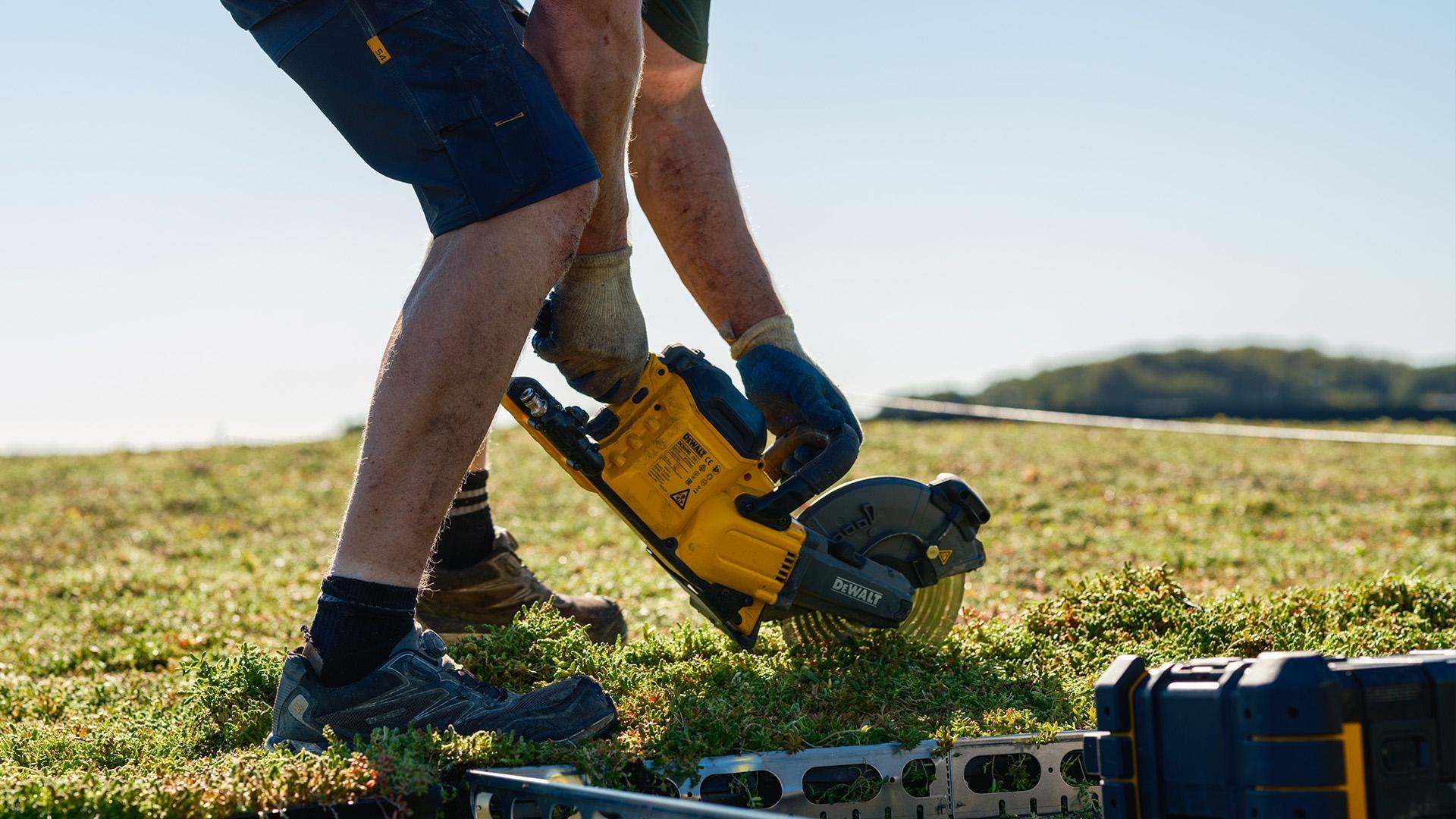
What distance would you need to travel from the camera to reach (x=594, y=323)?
2822mm

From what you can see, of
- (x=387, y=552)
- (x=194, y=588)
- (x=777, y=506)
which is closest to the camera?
(x=387, y=552)

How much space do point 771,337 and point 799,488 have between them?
→ 0.48 meters

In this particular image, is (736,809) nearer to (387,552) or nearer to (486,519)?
(387,552)

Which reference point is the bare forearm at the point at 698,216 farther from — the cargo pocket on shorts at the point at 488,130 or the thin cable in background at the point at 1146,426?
the thin cable in background at the point at 1146,426

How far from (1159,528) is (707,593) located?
5.07 meters

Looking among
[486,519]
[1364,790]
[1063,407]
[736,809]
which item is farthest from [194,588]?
[1063,407]

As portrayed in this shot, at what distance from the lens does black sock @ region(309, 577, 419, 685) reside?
7.88 ft

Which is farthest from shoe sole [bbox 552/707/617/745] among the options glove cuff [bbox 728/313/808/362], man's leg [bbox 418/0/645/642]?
glove cuff [bbox 728/313/808/362]

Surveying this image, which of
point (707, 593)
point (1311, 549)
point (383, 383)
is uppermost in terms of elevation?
point (383, 383)

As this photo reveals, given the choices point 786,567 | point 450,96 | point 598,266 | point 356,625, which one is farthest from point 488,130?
point 786,567

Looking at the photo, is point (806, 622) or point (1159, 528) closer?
point (806, 622)

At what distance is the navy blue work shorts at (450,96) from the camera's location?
7.93 ft

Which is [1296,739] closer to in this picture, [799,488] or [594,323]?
[799,488]

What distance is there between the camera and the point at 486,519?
146 inches
